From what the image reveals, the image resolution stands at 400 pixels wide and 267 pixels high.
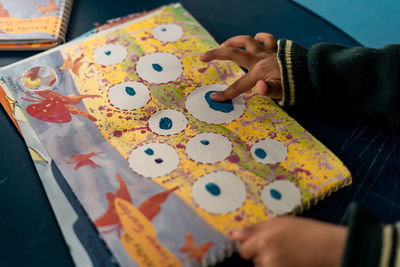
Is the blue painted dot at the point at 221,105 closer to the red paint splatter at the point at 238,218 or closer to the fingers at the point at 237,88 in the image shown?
the fingers at the point at 237,88

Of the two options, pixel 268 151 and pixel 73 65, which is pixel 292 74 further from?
pixel 73 65

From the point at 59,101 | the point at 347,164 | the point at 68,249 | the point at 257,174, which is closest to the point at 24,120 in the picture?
the point at 59,101

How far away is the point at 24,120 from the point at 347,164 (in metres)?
0.48

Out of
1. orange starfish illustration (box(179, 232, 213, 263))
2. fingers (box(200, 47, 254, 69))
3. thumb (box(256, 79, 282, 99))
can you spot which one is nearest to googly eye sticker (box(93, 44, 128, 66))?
fingers (box(200, 47, 254, 69))

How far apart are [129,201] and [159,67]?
0.26 metres

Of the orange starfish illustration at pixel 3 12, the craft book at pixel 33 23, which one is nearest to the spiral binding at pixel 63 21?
the craft book at pixel 33 23

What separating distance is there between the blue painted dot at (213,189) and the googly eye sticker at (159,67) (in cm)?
21

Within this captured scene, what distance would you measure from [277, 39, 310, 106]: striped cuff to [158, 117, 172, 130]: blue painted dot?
18 centimetres

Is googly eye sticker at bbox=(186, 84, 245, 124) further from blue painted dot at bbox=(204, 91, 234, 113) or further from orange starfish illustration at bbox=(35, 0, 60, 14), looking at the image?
orange starfish illustration at bbox=(35, 0, 60, 14)

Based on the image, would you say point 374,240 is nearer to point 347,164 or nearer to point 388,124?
point 347,164

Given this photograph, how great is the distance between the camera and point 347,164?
1.68 ft

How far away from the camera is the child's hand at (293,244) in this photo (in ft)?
1.26

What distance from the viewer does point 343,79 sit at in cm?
55

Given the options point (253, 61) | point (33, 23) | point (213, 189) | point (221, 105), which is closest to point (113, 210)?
point (213, 189)
